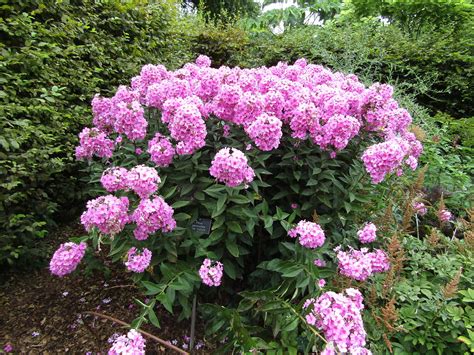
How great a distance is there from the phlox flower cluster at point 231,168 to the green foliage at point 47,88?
139cm

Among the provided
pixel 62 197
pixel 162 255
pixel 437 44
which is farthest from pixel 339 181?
pixel 437 44

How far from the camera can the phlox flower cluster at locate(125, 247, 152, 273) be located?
1902mm

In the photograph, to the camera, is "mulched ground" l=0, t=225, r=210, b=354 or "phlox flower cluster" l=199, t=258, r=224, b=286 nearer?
"phlox flower cluster" l=199, t=258, r=224, b=286

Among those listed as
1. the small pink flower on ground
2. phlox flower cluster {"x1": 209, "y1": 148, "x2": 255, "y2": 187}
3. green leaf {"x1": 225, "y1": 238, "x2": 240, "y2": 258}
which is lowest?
the small pink flower on ground

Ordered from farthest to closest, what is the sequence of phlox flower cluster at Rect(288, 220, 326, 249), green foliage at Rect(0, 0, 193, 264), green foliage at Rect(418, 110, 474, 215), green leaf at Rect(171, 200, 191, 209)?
green foliage at Rect(418, 110, 474, 215)
green foliage at Rect(0, 0, 193, 264)
green leaf at Rect(171, 200, 191, 209)
phlox flower cluster at Rect(288, 220, 326, 249)

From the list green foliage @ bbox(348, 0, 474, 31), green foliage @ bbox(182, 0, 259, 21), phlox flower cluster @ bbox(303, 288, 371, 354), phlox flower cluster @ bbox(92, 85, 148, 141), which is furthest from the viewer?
green foliage @ bbox(182, 0, 259, 21)

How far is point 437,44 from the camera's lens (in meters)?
6.61

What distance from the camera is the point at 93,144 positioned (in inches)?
99.8

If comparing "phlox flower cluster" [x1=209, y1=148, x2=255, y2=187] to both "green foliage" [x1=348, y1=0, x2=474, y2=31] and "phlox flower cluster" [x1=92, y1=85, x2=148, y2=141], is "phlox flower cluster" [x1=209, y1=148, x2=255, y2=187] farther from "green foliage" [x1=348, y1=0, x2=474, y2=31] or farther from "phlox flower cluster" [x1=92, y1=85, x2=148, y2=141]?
"green foliage" [x1=348, y1=0, x2=474, y2=31]

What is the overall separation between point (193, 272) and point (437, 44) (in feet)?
22.2

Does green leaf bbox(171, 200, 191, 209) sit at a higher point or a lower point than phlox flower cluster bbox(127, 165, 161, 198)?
lower

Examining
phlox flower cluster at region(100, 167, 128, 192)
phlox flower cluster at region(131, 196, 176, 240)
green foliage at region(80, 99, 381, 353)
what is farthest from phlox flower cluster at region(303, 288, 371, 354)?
phlox flower cluster at region(100, 167, 128, 192)

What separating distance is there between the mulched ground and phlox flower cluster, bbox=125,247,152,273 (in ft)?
2.42

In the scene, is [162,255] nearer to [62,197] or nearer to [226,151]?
[226,151]
